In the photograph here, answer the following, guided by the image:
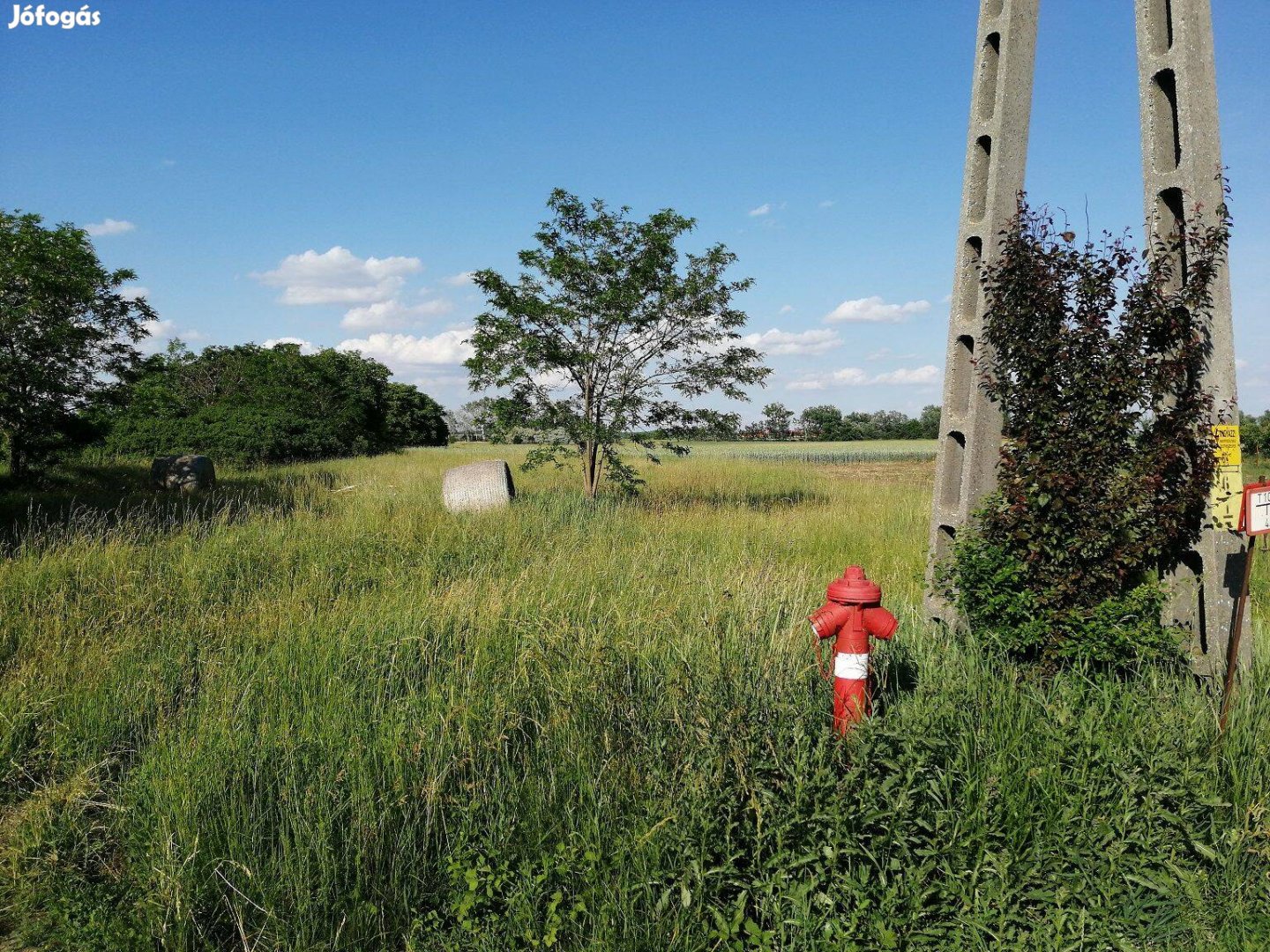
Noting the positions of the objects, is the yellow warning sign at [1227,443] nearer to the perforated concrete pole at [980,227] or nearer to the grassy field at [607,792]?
the perforated concrete pole at [980,227]

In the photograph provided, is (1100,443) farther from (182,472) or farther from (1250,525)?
(182,472)

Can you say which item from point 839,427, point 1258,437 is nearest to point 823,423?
point 839,427

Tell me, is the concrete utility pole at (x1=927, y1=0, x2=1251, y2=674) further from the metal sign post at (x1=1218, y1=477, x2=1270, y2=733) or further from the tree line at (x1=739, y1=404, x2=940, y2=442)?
the tree line at (x1=739, y1=404, x2=940, y2=442)

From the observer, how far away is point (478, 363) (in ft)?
44.8

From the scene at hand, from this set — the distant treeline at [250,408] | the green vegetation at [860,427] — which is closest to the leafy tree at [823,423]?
the green vegetation at [860,427]

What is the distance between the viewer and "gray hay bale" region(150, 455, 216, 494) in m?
19.8

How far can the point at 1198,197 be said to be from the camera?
503 centimetres

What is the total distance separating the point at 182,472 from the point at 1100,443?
20887mm

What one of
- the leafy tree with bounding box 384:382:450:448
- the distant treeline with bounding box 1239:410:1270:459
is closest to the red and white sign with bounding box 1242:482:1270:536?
the distant treeline with bounding box 1239:410:1270:459

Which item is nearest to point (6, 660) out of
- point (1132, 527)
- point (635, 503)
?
point (1132, 527)

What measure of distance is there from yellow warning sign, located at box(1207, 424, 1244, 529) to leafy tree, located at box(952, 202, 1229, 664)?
0.08m

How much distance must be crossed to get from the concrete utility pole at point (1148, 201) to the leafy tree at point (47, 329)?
14.6m

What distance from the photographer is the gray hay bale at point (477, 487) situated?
13.9 metres

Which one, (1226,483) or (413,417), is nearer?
(1226,483)
